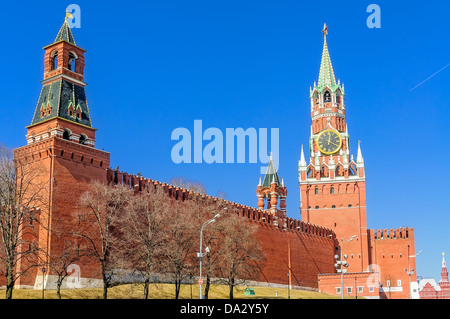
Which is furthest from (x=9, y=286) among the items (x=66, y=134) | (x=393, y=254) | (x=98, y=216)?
(x=393, y=254)

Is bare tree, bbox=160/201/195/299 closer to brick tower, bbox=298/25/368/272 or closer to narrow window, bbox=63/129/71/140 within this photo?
narrow window, bbox=63/129/71/140

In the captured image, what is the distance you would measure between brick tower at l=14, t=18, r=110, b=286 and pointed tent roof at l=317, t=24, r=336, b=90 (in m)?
59.8

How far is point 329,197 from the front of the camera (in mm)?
103188

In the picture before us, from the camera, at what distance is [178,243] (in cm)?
5459

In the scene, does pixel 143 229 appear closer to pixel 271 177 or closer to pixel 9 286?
pixel 9 286

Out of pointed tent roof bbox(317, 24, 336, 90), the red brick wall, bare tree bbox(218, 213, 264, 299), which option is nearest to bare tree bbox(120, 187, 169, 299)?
bare tree bbox(218, 213, 264, 299)

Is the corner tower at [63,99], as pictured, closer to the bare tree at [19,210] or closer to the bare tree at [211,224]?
the bare tree at [19,210]

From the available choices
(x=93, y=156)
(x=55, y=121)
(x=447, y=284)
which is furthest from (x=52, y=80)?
(x=447, y=284)

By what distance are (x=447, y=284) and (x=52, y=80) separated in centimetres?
11861

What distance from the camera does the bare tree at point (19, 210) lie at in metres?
46.4

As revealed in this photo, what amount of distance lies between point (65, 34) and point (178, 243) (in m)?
23.1
